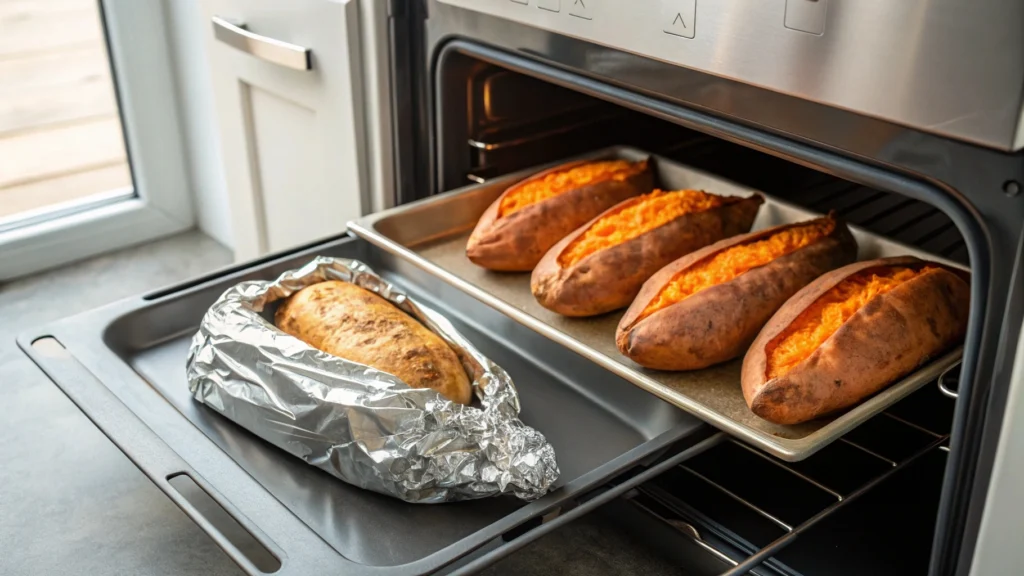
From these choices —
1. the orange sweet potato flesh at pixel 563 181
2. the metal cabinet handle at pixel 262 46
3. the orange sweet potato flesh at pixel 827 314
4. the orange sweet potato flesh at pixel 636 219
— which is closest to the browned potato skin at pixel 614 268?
the orange sweet potato flesh at pixel 636 219

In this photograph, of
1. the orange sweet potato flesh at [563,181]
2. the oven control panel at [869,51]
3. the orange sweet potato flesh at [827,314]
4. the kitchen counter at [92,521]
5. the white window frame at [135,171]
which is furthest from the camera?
the white window frame at [135,171]

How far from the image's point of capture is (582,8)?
38.7 inches

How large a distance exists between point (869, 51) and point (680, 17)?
0.66ft

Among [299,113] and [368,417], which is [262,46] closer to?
[299,113]

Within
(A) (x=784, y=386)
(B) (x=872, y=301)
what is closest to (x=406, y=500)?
(A) (x=784, y=386)

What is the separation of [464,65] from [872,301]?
645 mm

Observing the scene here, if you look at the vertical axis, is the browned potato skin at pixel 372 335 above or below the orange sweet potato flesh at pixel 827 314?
below

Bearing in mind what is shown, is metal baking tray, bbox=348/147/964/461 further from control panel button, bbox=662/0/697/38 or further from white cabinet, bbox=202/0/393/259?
control panel button, bbox=662/0/697/38

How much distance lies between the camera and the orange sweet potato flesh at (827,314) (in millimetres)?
917

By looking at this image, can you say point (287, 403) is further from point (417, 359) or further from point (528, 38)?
point (528, 38)

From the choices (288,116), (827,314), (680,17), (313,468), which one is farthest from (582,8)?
(288,116)

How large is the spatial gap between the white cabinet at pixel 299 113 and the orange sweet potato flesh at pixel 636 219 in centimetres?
35

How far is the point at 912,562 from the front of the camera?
0.96 meters

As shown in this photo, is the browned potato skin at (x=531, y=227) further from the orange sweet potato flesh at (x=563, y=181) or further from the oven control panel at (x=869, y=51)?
the oven control panel at (x=869, y=51)
